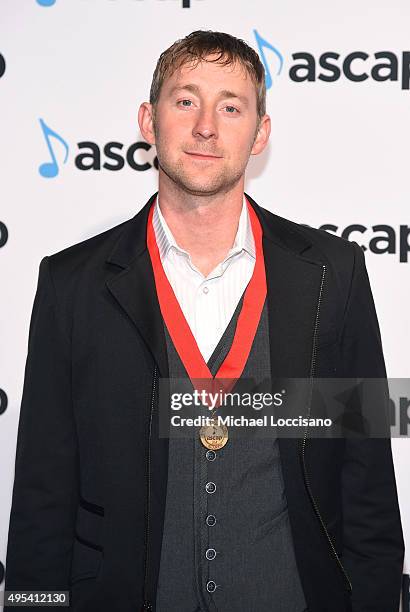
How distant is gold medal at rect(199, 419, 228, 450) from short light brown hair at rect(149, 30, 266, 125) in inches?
39.1

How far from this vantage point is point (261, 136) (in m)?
2.57

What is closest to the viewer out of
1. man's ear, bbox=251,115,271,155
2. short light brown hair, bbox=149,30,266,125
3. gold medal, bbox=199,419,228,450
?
gold medal, bbox=199,419,228,450

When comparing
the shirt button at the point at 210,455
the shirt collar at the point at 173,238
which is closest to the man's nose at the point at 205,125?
the shirt collar at the point at 173,238

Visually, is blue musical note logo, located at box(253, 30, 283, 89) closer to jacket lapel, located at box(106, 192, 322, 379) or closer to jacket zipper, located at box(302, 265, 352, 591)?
jacket lapel, located at box(106, 192, 322, 379)

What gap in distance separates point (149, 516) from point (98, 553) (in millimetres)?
224

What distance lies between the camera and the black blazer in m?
2.27

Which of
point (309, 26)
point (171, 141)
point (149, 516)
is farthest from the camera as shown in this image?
point (309, 26)

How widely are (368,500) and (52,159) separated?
5.52 ft

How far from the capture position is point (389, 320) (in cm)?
307

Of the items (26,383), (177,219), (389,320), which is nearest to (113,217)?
(177,219)

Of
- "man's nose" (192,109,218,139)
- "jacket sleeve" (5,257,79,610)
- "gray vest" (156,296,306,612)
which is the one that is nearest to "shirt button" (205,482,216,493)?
"gray vest" (156,296,306,612)

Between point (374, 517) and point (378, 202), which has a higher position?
point (378, 202)

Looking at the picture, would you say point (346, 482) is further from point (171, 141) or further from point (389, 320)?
point (171, 141)

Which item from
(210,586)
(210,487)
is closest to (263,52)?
(210,487)
